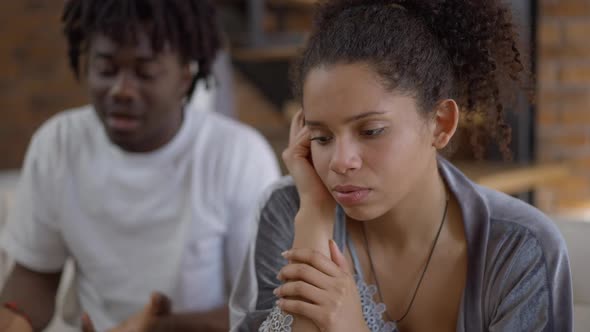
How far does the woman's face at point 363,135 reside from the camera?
995 millimetres

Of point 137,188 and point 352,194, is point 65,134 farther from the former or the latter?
point 352,194

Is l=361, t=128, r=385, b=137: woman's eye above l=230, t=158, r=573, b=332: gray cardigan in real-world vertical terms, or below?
above

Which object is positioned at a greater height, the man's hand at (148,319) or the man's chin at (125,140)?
the man's chin at (125,140)

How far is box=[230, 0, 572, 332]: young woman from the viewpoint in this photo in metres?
1.01

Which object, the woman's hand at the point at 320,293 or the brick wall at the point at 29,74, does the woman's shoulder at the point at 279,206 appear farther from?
the brick wall at the point at 29,74

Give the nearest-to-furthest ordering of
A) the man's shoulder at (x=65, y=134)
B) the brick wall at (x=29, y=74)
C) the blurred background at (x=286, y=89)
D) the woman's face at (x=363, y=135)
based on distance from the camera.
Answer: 1. the woman's face at (x=363, y=135)
2. the man's shoulder at (x=65, y=134)
3. the blurred background at (x=286, y=89)
4. the brick wall at (x=29, y=74)

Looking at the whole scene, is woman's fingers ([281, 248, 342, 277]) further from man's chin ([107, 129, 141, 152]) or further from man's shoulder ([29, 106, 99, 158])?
man's shoulder ([29, 106, 99, 158])

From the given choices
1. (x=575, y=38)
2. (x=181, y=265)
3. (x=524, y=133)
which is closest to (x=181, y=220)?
(x=181, y=265)

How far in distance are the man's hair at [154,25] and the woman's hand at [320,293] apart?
0.73 metres

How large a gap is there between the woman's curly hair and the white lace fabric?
29 centimetres

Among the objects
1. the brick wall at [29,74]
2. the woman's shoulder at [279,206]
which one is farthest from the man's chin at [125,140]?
the brick wall at [29,74]

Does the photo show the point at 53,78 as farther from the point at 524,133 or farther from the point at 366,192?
the point at 366,192

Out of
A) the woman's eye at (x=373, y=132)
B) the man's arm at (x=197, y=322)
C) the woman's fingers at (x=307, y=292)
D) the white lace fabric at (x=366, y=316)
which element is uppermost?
the woman's eye at (x=373, y=132)

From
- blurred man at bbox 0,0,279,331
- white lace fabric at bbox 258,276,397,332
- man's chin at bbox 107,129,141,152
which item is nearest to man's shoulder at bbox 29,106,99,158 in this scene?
blurred man at bbox 0,0,279,331
